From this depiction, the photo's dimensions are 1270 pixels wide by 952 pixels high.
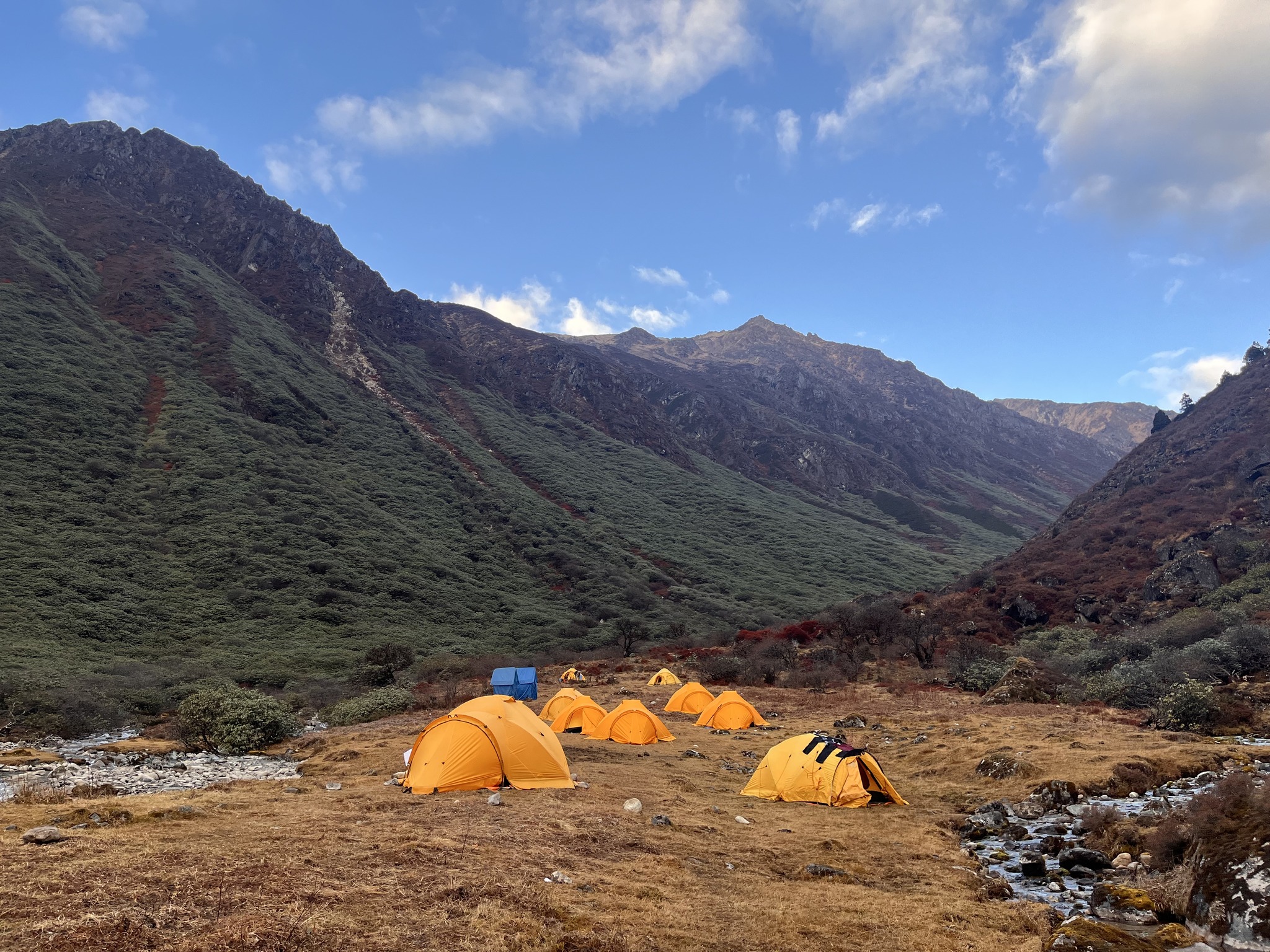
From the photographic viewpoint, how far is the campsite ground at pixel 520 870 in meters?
5.30

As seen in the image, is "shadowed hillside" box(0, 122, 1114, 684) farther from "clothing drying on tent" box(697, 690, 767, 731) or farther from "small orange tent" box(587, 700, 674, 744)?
"clothing drying on tent" box(697, 690, 767, 731)

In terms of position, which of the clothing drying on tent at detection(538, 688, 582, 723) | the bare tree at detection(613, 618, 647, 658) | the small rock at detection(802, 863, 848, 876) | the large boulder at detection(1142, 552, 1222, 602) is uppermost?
the large boulder at detection(1142, 552, 1222, 602)

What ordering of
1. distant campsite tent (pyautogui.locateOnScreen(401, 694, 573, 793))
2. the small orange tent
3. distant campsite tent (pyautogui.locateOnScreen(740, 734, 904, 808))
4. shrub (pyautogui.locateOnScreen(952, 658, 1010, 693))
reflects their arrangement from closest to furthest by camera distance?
distant campsite tent (pyautogui.locateOnScreen(401, 694, 573, 793))
distant campsite tent (pyautogui.locateOnScreen(740, 734, 904, 808))
the small orange tent
shrub (pyautogui.locateOnScreen(952, 658, 1010, 693))

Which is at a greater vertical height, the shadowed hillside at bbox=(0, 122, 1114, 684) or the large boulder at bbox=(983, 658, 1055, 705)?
the shadowed hillside at bbox=(0, 122, 1114, 684)

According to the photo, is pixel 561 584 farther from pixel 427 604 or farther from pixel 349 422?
pixel 349 422

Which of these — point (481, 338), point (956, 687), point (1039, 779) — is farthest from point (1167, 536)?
point (481, 338)

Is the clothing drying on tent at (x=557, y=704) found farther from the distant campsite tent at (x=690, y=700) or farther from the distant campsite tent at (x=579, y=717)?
the distant campsite tent at (x=690, y=700)

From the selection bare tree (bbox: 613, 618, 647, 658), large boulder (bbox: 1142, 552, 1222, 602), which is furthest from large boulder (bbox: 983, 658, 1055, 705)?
bare tree (bbox: 613, 618, 647, 658)

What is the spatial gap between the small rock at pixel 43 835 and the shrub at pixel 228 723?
11.7m

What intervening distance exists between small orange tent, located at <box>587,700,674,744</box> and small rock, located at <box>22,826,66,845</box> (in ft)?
45.3

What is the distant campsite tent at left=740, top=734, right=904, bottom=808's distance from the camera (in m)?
12.2

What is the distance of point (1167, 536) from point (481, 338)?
123 m

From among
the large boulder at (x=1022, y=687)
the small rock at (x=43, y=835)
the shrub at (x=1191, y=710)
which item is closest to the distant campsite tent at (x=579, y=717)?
the large boulder at (x=1022, y=687)

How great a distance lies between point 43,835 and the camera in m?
6.88
